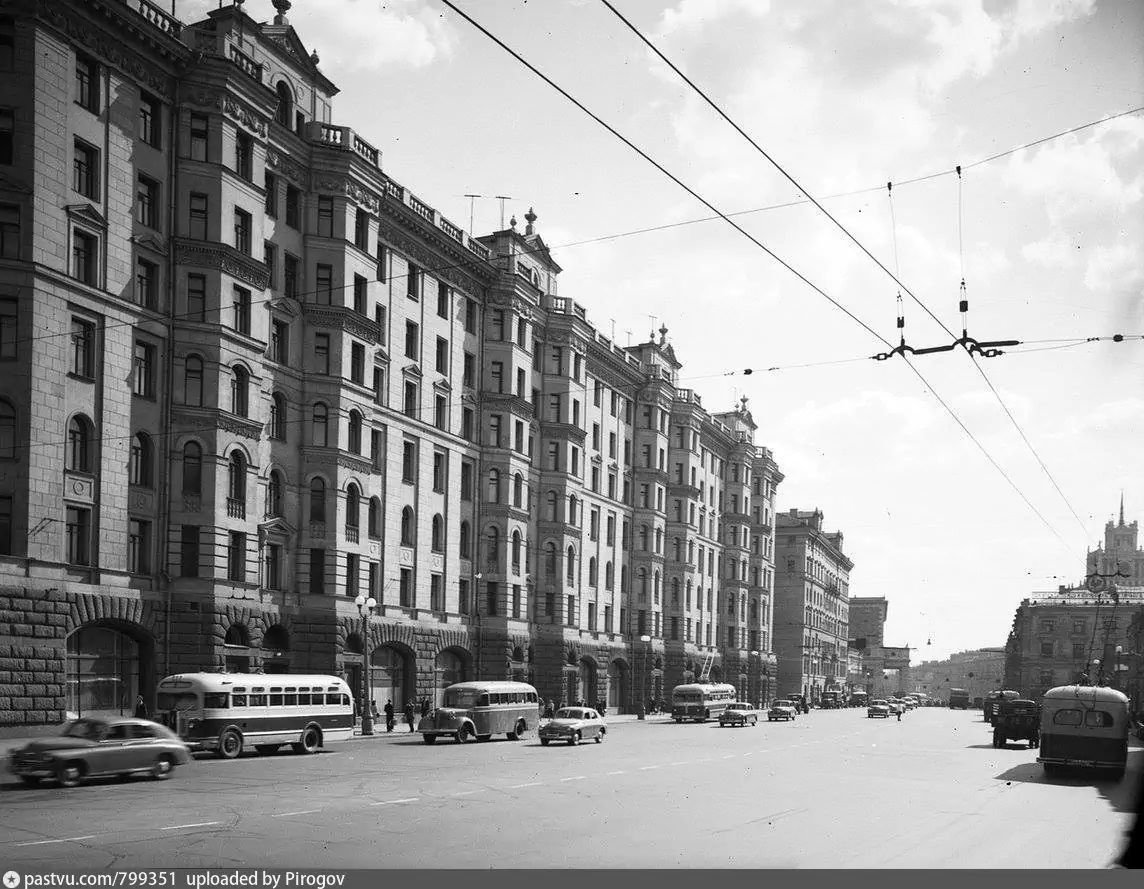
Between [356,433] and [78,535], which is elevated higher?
[356,433]

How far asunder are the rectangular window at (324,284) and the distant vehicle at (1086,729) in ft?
107

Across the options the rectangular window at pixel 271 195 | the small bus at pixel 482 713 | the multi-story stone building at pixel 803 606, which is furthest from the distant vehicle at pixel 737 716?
the multi-story stone building at pixel 803 606

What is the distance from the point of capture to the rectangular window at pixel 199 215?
44.7 metres

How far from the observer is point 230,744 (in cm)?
3553

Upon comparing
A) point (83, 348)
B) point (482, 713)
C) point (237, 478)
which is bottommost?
point (482, 713)

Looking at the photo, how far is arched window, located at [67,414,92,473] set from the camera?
39281 mm

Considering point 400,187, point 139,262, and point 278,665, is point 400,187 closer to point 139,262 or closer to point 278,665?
point 139,262

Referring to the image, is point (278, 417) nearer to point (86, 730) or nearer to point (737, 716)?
point (86, 730)

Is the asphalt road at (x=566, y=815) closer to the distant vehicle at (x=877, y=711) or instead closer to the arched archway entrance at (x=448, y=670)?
the arched archway entrance at (x=448, y=670)

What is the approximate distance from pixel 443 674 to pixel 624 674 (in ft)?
84.9

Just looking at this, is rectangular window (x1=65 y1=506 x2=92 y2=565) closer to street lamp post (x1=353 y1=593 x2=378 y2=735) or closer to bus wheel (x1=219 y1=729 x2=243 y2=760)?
bus wheel (x1=219 y1=729 x2=243 y2=760)

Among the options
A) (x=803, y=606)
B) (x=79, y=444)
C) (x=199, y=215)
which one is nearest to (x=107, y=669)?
(x=79, y=444)

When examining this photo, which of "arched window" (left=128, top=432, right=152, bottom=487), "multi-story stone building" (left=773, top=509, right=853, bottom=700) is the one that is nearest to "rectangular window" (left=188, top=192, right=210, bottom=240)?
"arched window" (left=128, top=432, right=152, bottom=487)

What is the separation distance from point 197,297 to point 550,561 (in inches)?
1321
